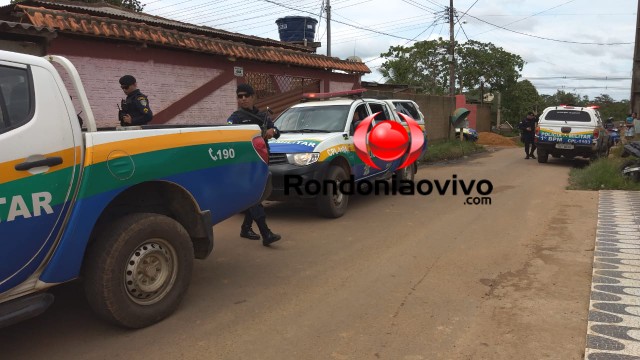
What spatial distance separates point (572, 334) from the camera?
11.1 feet

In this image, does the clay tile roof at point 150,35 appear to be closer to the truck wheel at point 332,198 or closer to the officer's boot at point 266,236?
the truck wheel at point 332,198

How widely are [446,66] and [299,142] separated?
3014 centimetres

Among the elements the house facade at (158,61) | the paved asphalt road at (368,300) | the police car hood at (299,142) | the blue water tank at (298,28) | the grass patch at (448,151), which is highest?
the blue water tank at (298,28)

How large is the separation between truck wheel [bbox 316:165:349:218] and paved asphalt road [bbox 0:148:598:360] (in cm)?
17

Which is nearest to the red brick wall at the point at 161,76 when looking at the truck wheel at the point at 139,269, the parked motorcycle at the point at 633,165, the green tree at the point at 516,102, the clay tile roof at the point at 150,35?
the clay tile roof at the point at 150,35

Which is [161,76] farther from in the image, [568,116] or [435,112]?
[435,112]

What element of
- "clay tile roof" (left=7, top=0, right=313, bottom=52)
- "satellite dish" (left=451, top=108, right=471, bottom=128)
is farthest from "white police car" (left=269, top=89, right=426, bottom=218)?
"satellite dish" (left=451, top=108, right=471, bottom=128)

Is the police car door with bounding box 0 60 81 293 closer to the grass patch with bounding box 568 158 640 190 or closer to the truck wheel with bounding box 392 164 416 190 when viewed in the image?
the truck wheel with bounding box 392 164 416 190

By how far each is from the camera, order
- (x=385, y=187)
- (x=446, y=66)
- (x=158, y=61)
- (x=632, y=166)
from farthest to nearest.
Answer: (x=446, y=66) → (x=632, y=166) → (x=385, y=187) → (x=158, y=61)

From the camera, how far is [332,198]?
6965 mm

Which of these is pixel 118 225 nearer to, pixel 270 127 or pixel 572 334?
pixel 270 127

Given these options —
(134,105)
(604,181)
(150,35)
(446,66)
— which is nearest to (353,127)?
(134,105)

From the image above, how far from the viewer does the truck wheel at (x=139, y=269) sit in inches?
128

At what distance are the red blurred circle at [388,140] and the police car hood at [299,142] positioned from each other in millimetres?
1122
